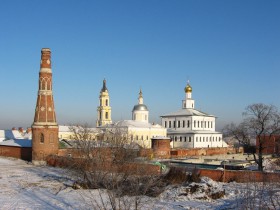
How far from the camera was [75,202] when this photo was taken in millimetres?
16281

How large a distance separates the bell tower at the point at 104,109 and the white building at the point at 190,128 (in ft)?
30.3

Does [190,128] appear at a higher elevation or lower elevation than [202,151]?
higher

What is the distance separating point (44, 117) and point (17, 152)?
6367 millimetres

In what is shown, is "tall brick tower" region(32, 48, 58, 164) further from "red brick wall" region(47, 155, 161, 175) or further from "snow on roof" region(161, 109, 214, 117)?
"snow on roof" region(161, 109, 214, 117)

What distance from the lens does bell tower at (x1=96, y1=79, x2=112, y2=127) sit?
66.4 m

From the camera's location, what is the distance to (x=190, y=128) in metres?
60.6

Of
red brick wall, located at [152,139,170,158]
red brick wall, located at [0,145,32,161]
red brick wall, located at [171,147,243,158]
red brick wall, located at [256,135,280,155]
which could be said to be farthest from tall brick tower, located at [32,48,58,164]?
red brick wall, located at [256,135,280,155]

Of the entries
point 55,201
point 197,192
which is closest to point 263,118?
point 197,192

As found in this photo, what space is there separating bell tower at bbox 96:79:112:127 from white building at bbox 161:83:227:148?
9.23 metres

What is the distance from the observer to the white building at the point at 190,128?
194 ft

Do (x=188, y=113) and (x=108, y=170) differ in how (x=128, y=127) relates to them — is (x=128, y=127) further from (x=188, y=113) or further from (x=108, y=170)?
(x=108, y=170)

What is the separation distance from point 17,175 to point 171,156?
21.1 m

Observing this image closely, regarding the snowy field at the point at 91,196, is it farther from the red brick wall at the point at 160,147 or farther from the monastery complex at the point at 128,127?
the red brick wall at the point at 160,147

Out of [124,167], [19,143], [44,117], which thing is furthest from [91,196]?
[19,143]
